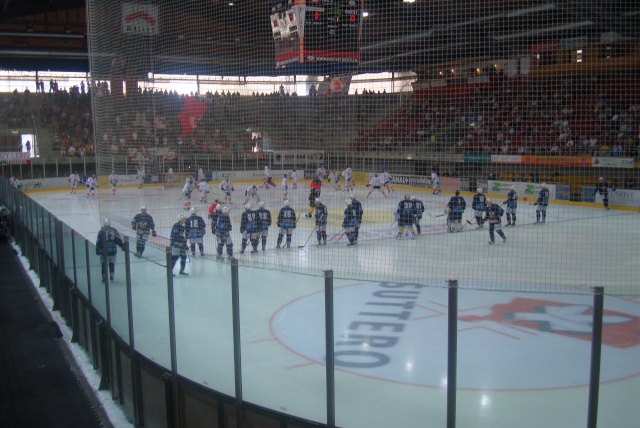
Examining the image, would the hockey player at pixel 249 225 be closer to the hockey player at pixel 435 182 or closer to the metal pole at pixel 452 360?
the metal pole at pixel 452 360

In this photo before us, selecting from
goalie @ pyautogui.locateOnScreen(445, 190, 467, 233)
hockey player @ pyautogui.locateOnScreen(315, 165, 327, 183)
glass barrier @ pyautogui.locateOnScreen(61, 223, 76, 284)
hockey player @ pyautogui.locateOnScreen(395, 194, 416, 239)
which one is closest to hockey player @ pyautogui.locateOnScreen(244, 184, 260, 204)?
hockey player @ pyautogui.locateOnScreen(315, 165, 327, 183)

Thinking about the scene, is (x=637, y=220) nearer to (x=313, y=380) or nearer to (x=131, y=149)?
(x=131, y=149)

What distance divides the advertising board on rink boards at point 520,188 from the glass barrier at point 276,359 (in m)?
18.6

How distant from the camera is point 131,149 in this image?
13.5m

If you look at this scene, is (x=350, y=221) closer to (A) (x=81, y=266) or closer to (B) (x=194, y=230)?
(B) (x=194, y=230)

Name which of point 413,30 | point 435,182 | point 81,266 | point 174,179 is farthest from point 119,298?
point 435,182

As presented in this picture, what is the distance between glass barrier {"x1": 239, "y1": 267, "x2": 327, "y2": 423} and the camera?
3.79 m

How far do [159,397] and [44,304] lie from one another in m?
5.27

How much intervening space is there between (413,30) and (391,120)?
3.60 m

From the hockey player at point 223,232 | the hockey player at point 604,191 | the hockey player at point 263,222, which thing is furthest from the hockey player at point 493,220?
the hockey player at point 604,191

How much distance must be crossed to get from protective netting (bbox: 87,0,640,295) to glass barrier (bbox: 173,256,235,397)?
4375 mm

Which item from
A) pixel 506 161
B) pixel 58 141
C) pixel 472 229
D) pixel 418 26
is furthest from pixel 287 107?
pixel 58 141

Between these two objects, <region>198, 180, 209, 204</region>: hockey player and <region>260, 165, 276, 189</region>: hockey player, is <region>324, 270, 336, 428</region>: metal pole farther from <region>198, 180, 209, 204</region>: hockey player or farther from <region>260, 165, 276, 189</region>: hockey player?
<region>260, 165, 276, 189</region>: hockey player

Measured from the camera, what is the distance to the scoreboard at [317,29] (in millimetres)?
11875
